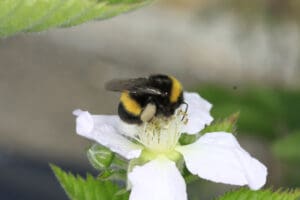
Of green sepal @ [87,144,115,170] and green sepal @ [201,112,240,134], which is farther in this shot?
green sepal @ [201,112,240,134]

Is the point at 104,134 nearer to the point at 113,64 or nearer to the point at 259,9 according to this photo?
the point at 259,9

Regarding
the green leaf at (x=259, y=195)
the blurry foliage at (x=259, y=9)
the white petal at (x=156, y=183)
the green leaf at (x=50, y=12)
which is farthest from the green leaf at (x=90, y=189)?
the blurry foliage at (x=259, y=9)

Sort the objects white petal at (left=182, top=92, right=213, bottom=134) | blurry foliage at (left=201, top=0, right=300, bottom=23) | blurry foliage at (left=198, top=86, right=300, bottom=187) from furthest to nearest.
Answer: blurry foliage at (left=201, top=0, right=300, bottom=23) < blurry foliage at (left=198, top=86, right=300, bottom=187) < white petal at (left=182, top=92, right=213, bottom=134)

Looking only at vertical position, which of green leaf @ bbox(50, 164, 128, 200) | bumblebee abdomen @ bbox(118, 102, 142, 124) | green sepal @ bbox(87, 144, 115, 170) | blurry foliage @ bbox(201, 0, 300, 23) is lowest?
blurry foliage @ bbox(201, 0, 300, 23)

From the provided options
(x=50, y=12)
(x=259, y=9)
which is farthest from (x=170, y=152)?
(x=259, y=9)

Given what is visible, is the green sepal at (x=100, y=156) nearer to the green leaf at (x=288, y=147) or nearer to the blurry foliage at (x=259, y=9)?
the green leaf at (x=288, y=147)

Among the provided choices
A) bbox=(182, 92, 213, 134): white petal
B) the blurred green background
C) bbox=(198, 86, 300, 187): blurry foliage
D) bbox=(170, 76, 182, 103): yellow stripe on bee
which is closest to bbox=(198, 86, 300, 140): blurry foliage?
bbox=(198, 86, 300, 187): blurry foliage

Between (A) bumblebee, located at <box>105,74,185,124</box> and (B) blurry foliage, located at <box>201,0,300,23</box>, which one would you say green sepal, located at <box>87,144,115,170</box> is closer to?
(A) bumblebee, located at <box>105,74,185,124</box>

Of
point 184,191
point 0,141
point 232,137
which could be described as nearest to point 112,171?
point 184,191
